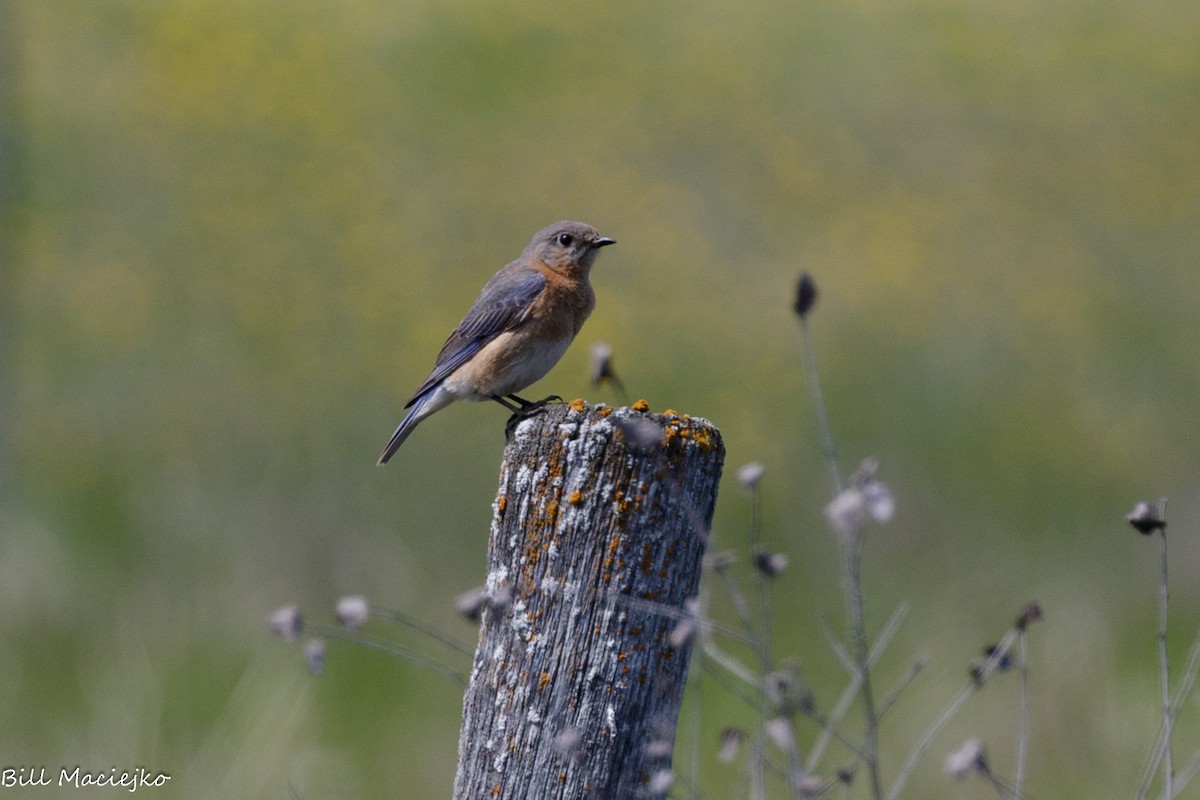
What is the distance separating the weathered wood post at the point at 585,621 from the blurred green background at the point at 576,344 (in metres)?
2.44

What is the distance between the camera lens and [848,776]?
2.83 m

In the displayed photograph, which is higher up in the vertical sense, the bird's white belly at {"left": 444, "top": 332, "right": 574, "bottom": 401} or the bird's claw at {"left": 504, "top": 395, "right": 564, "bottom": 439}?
the bird's white belly at {"left": 444, "top": 332, "right": 574, "bottom": 401}

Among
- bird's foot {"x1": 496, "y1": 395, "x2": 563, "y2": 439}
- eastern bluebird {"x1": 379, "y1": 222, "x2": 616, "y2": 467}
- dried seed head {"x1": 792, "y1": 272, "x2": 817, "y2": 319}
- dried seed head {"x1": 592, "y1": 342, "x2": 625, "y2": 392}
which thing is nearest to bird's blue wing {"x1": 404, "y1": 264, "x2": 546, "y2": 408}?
eastern bluebird {"x1": 379, "y1": 222, "x2": 616, "y2": 467}

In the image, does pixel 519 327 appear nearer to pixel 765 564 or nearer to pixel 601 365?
pixel 601 365

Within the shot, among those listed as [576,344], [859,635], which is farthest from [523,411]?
[576,344]

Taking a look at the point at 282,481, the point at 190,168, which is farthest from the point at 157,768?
the point at 190,168

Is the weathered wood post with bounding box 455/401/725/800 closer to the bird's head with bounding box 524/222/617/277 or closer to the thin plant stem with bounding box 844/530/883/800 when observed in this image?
the thin plant stem with bounding box 844/530/883/800

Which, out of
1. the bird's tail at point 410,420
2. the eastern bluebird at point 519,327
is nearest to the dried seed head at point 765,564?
the eastern bluebird at point 519,327

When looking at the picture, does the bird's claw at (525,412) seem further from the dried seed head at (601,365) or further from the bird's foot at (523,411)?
the dried seed head at (601,365)

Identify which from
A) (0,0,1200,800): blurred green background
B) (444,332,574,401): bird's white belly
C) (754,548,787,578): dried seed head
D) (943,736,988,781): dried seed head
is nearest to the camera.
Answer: (943,736,988,781): dried seed head

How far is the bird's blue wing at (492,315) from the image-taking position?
18.2 feet

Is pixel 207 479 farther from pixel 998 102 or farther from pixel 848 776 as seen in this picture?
pixel 998 102

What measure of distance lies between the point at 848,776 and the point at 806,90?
11175mm

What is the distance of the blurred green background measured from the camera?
22.0 feet
